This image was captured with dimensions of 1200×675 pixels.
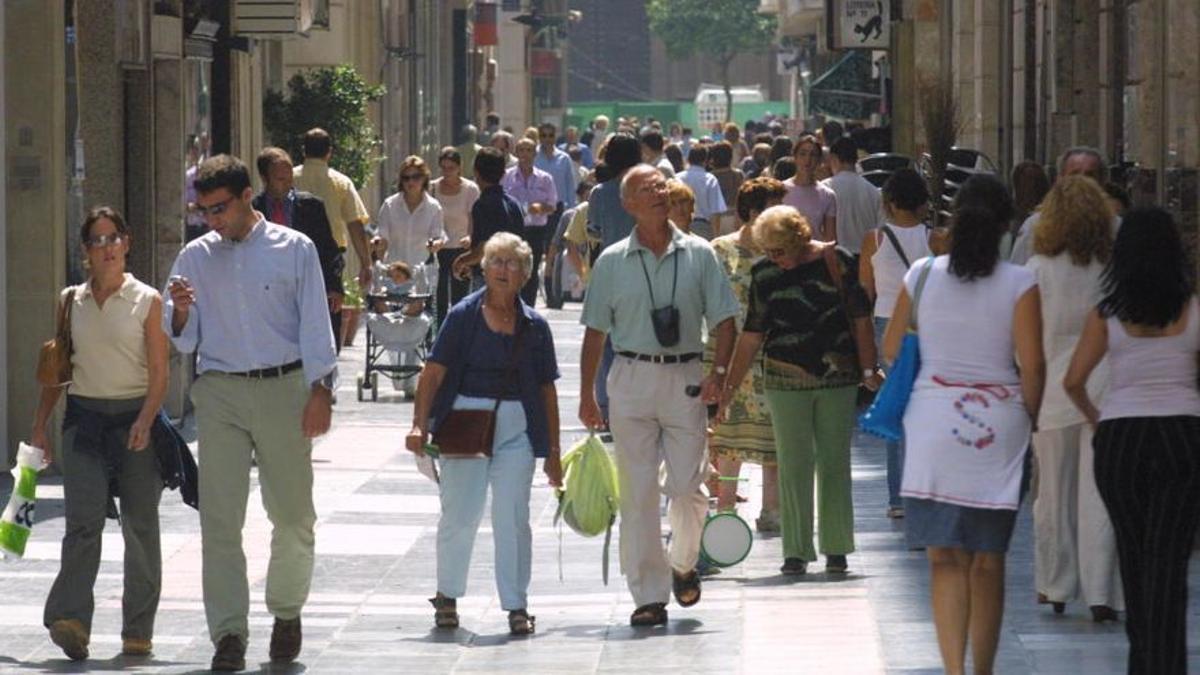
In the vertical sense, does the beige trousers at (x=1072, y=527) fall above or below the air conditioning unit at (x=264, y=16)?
below

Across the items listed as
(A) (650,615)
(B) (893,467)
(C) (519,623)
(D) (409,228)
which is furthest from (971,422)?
(D) (409,228)

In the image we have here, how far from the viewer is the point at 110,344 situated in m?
10.9

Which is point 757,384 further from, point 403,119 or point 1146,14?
point 403,119

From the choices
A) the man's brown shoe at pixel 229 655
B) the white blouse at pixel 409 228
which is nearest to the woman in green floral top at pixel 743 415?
the man's brown shoe at pixel 229 655

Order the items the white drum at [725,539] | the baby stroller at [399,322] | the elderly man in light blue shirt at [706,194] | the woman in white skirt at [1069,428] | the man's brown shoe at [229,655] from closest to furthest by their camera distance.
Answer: the man's brown shoe at [229,655] → the woman in white skirt at [1069,428] → the white drum at [725,539] → the baby stroller at [399,322] → the elderly man in light blue shirt at [706,194]

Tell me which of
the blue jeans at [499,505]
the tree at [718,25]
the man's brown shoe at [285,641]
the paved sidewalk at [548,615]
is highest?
the tree at [718,25]

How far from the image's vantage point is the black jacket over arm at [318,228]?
62.4 ft

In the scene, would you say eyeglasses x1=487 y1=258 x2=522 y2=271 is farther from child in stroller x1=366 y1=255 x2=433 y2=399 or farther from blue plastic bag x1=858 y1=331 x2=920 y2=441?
child in stroller x1=366 y1=255 x2=433 y2=399

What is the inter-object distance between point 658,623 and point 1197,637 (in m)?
2.07

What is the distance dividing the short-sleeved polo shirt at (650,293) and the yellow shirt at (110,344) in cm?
172

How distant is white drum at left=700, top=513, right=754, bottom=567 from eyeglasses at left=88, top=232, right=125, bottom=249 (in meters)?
2.84

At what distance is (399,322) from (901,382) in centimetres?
1129

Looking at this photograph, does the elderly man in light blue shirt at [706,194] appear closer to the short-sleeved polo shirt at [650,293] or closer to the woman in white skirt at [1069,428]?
the short-sleeved polo shirt at [650,293]

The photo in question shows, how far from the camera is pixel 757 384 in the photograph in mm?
13742
